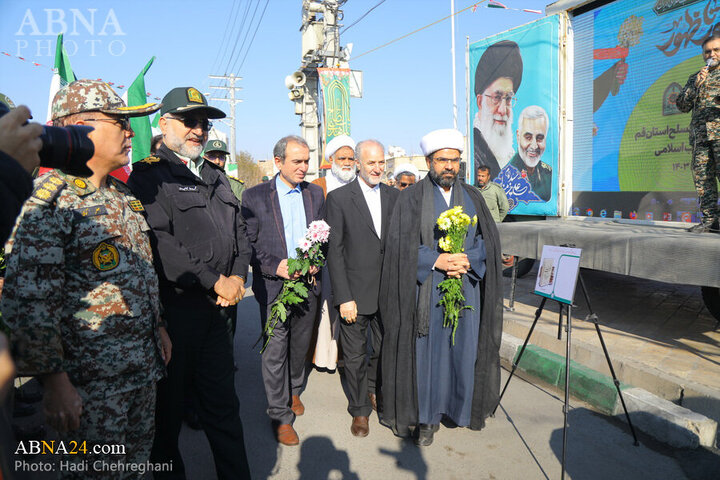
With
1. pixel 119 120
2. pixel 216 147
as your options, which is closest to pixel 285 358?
pixel 119 120

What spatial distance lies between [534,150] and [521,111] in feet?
2.42

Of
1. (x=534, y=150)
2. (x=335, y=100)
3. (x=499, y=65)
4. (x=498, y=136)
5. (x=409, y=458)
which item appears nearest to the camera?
(x=409, y=458)

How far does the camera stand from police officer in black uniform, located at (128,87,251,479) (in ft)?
8.07

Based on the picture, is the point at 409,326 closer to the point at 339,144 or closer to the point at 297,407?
the point at 297,407

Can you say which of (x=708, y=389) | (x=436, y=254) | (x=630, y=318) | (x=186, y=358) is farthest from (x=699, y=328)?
(x=186, y=358)

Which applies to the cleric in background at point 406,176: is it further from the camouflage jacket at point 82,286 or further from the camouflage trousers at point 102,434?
the camouflage trousers at point 102,434

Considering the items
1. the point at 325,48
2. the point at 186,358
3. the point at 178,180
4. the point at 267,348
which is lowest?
the point at 267,348

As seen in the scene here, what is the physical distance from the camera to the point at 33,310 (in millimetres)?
1629

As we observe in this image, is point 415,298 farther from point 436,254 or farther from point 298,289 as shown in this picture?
point 298,289

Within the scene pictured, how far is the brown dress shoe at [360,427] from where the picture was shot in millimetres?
3447

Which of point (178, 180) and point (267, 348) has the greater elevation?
point (178, 180)

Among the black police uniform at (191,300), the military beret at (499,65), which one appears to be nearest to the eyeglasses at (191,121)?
the black police uniform at (191,300)

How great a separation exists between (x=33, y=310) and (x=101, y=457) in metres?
0.70

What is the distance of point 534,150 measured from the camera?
7.41m
